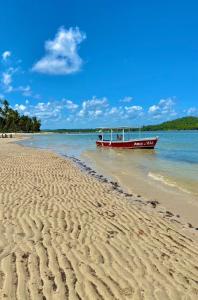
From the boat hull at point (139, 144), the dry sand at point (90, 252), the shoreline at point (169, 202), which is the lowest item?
the boat hull at point (139, 144)

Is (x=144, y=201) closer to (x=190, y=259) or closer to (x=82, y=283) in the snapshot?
(x=190, y=259)

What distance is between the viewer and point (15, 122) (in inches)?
5595

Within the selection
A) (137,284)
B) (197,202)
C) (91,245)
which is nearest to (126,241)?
(91,245)

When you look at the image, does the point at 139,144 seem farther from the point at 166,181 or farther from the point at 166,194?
the point at 166,194

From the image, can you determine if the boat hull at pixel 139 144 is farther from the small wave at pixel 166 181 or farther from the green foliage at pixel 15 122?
the green foliage at pixel 15 122

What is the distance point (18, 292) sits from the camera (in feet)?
15.7

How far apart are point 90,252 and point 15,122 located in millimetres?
140369

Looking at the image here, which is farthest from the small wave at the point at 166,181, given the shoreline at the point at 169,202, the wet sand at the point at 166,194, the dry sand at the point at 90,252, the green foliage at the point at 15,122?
the green foliage at the point at 15,122

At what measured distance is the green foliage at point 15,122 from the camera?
129000 mm

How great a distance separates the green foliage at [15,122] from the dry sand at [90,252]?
4755 inches

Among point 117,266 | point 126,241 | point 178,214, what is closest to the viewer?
point 117,266

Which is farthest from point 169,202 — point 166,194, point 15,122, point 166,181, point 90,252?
point 15,122

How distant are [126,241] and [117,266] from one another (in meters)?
1.38

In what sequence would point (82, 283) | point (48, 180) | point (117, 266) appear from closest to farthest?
point (82, 283), point (117, 266), point (48, 180)
